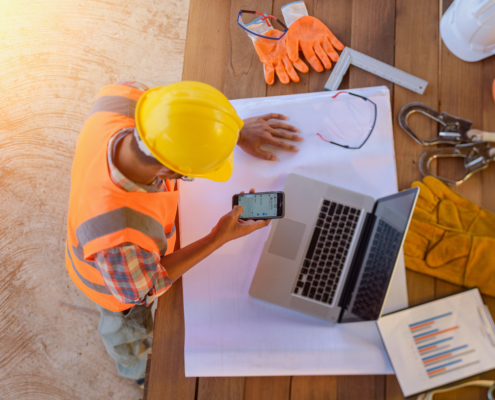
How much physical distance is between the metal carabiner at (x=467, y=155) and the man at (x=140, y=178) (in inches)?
21.1

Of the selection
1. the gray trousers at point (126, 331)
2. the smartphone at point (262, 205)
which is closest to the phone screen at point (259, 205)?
the smartphone at point (262, 205)

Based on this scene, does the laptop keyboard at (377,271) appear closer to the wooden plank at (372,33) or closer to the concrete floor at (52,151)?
the wooden plank at (372,33)

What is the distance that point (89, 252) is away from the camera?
2.27 feet

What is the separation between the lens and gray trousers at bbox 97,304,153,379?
3.49 ft

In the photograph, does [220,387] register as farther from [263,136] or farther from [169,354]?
[263,136]

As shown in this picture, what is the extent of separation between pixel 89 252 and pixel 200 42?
29.3 inches

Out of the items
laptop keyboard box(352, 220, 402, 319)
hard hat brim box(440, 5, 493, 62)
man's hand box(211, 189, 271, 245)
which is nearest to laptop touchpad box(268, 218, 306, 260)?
man's hand box(211, 189, 271, 245)

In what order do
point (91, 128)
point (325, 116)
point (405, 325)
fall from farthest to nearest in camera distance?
point (325, 116), point (405, 325), point (91, 128)

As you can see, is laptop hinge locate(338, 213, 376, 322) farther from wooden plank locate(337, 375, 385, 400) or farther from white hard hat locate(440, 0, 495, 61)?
white hard hat locate(440, 0, 495, 61)

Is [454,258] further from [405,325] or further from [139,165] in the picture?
[139,165]

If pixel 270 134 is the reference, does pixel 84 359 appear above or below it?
below

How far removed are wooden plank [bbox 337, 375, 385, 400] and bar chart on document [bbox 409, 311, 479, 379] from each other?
0.43 ft

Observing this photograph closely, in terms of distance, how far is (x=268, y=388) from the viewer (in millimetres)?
923

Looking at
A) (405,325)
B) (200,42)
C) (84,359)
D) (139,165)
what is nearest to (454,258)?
(405,325)
